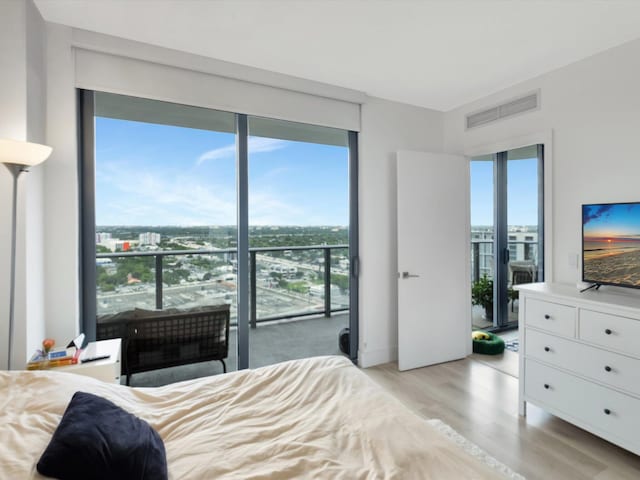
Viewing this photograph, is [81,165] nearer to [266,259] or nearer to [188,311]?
[188,311]

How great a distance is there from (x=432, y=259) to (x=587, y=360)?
60.3 inches

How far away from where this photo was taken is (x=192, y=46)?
2439 mm

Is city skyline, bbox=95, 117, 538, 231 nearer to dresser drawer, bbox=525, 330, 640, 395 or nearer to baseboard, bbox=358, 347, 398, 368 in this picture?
baseboard, bbox=358, 347, 398, 368

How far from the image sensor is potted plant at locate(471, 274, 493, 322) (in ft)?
14.3

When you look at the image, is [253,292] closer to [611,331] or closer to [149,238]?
[149,238]

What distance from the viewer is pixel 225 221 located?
286 cm

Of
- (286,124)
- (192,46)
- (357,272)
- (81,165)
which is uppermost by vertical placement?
(192,46)

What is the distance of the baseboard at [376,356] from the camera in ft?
10.9

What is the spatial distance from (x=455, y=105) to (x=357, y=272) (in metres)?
2.08

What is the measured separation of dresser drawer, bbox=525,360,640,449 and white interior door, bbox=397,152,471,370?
1.05m

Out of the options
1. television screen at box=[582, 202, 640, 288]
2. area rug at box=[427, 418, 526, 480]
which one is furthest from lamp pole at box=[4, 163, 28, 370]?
television screen at box=[582, 202, 640, 288]

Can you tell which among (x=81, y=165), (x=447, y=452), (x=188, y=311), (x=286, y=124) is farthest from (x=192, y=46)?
(x=447, y=452)

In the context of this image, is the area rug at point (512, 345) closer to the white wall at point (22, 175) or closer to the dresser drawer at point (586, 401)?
the dresser drawer at point (586, 401)

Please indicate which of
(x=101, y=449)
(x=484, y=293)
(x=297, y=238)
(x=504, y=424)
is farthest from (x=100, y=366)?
(x=484, y=293)
